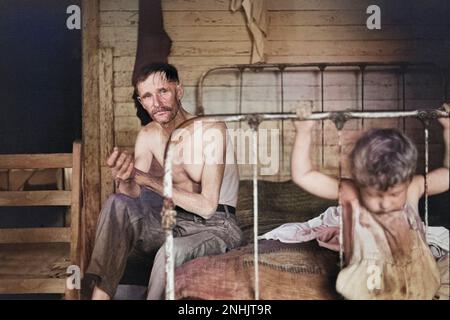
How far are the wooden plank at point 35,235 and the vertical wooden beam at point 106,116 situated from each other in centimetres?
33

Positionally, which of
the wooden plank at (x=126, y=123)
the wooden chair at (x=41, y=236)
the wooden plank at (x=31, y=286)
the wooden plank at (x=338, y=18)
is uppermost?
the wooden plank at (x=338, y=18)

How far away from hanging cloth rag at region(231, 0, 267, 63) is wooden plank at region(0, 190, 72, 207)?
154 cm

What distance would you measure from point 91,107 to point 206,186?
3.14 ft

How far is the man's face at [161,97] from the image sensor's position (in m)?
3.95

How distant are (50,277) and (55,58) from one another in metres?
1.46

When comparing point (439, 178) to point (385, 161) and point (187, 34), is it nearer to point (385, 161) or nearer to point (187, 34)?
point (385, 161)

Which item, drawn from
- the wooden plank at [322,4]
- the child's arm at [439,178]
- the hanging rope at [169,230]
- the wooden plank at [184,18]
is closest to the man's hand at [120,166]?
the hanging rope at [169,230]

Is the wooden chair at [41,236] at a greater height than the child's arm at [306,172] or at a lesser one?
lesser

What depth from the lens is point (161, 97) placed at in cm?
395

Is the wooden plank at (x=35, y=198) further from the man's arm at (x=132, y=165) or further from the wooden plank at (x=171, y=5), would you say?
the wooden plank at (x=171, y=5)

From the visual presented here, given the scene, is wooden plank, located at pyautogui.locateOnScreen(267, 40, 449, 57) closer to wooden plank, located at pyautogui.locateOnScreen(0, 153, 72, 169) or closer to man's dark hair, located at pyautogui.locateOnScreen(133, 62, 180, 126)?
man's dark hair, located at pyautogui.locateOnScreen(133, 62, 180, 126)

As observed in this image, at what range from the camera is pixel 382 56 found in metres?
4.06
